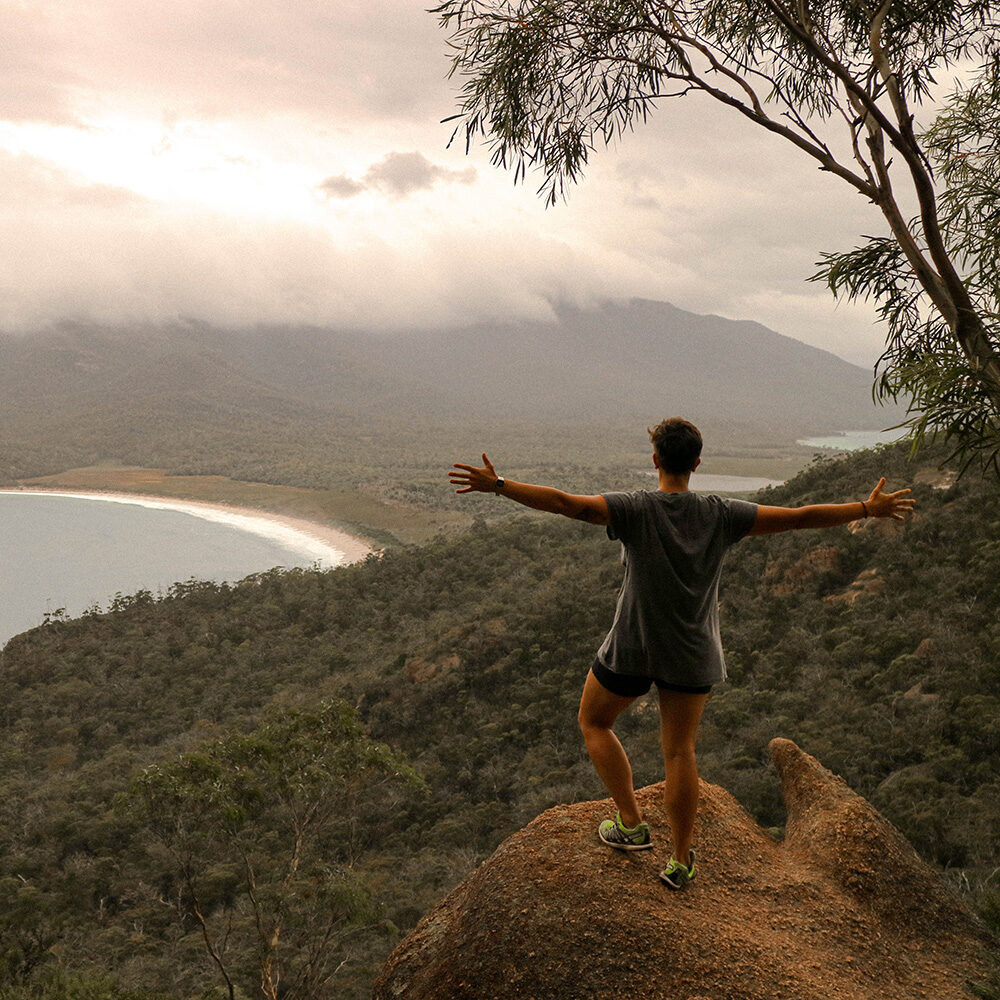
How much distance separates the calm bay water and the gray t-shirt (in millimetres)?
59880

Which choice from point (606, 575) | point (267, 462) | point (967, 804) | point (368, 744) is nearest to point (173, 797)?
point (368, 744)

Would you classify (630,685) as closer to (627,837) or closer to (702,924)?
(627,837)

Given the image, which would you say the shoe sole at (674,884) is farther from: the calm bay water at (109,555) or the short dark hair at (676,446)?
the calm bay water at (109,555)

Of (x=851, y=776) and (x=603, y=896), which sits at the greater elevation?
(x=603, y=896)

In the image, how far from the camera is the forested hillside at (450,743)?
34.3 feet

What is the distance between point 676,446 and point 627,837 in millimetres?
1993

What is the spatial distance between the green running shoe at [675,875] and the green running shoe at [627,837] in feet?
0.54

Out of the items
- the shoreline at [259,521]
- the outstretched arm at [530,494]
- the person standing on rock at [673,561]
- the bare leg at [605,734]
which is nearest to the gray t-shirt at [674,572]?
the person standing on rock at [673,561]

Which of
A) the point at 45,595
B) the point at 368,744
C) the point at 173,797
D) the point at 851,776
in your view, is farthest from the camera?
the point at 45,595

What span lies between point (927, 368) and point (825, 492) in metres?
16.8

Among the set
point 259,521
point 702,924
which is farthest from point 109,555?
point 702,924

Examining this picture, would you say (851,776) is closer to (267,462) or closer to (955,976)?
(955,976)

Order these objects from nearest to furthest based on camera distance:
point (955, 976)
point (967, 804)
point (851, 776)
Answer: point (955, 976), point (967, 804), point (851, 776)

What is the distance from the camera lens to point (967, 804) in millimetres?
7914
